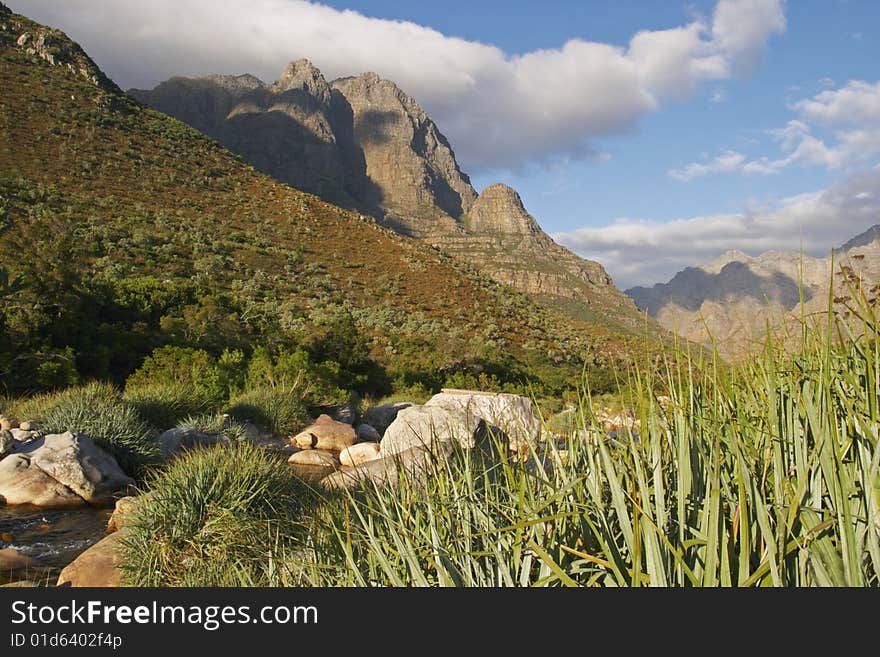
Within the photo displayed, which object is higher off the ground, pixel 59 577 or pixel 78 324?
pixel 78 324

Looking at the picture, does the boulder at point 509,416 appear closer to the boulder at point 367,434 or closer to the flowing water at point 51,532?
the boulder at point 367,434

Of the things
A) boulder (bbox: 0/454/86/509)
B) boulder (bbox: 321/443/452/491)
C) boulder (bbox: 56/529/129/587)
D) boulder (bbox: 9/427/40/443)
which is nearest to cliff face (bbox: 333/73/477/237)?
boulder (bbox: 9/427/40/443)

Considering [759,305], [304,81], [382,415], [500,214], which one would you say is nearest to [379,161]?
[304,81]

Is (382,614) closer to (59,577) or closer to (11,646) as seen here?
(11,646)

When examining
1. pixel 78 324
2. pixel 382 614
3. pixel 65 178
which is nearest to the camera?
pixel 382 614

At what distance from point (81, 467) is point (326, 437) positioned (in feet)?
16.7

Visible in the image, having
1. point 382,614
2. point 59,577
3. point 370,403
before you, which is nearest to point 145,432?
point 59,577

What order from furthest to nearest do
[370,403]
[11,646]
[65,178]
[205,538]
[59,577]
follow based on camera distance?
[65,178]
[370,403]
[59,577]
[205,538]
[11,646]

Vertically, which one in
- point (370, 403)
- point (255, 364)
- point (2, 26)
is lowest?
point (370, 403)

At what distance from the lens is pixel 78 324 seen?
14406 millimetres

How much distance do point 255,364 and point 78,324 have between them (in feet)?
13.8

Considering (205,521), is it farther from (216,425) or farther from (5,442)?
(216,425)

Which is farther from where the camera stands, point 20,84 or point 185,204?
point 20,84

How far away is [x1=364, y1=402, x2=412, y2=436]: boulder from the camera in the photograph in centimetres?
1524
